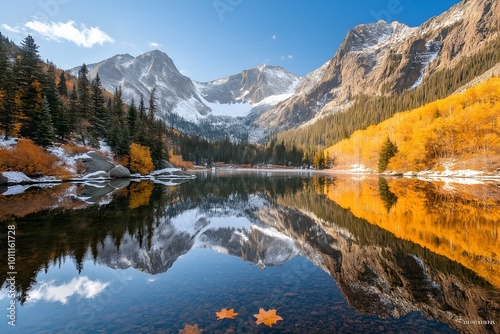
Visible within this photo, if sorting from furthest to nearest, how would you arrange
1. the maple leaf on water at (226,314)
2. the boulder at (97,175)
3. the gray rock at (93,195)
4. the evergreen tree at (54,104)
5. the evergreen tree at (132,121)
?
the evergreen tree at (132,121), the evergreen tree at (54,104), the boulder at (97,175), the gray rock at (93,195), the maple leaf on water at (226,314)

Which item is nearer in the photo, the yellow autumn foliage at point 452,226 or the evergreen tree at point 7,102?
the yellow autumn foliage at point 452,226

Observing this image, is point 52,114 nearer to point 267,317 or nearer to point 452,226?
point 267,317

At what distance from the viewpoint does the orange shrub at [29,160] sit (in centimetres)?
3903

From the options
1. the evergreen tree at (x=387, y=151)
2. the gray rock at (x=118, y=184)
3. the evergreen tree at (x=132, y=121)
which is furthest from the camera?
the evergreen tree at (x=387, y=151)

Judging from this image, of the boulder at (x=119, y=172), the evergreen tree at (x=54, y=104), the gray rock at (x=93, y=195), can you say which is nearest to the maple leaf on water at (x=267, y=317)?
the gray rock at (x=93, y=195)

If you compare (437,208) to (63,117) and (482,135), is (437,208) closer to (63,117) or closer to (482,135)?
(482,135)

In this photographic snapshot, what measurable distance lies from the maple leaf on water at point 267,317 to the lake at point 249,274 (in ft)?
0.57

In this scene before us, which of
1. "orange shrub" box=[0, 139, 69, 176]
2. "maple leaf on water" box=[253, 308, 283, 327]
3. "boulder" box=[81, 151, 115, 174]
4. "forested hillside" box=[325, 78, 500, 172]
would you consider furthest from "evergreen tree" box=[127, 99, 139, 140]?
"forested hillside" box=[325, 78, 500, 172]

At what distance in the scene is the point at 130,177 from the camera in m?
61.9

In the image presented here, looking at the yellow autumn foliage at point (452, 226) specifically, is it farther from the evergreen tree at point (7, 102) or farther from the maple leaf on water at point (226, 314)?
the evergreen tree at point (7, 102)

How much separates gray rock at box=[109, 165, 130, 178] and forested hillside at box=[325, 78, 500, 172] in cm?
7692

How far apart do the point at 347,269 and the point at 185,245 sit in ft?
28.7

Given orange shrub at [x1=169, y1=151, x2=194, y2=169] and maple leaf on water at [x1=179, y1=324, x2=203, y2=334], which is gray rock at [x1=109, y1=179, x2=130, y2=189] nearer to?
maple leaf on water at [x1=179, y1=324, x2=203, y2=334]

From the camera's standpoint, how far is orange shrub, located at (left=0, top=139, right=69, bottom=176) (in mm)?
39031
